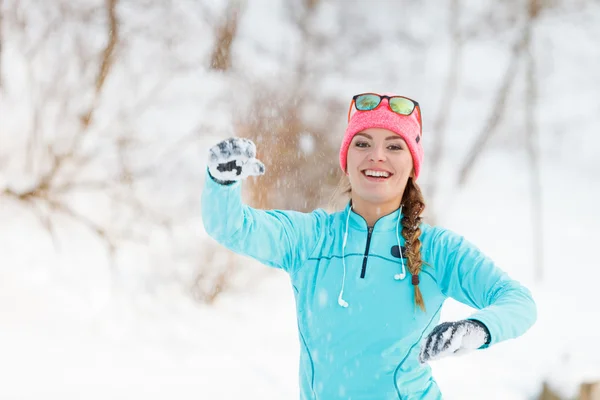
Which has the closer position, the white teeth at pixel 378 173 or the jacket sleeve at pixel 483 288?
the jacket sleeve at pixel 483 288

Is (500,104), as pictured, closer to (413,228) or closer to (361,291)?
(413,228)

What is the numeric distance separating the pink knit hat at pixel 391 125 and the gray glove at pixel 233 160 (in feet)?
1.95

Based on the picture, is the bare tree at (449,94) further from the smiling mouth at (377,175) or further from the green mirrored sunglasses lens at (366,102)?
the smiling mouth at (377,175)

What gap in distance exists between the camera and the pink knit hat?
194 centimetres

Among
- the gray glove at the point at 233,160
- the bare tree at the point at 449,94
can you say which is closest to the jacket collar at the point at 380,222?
the gray glove at the point at 233,160

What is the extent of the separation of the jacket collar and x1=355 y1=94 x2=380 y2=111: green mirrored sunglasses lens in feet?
1.24

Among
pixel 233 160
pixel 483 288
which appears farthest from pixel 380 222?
pixel 233 160

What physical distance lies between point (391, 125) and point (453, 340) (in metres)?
0.86

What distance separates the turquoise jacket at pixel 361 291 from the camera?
65.7 inches

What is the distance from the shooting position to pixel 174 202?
7.23 meters

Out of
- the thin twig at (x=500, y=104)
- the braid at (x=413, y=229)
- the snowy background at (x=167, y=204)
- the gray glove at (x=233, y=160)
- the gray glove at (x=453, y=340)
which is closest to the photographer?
the gray glove at (x=453, y=340)

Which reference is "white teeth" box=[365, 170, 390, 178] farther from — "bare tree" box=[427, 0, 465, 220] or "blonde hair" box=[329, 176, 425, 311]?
"bare tree" box=[427, 0, 465, 220]

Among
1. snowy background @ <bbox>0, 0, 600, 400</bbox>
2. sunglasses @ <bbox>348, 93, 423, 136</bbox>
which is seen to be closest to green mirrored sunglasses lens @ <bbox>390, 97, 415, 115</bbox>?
sunglasses @ <bbox>348, 93, 423, 136</bbox>

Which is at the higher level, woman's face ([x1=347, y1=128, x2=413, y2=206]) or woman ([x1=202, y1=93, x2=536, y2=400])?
woman's face ([x1=347, y1=128, x2=413, y2=206])
